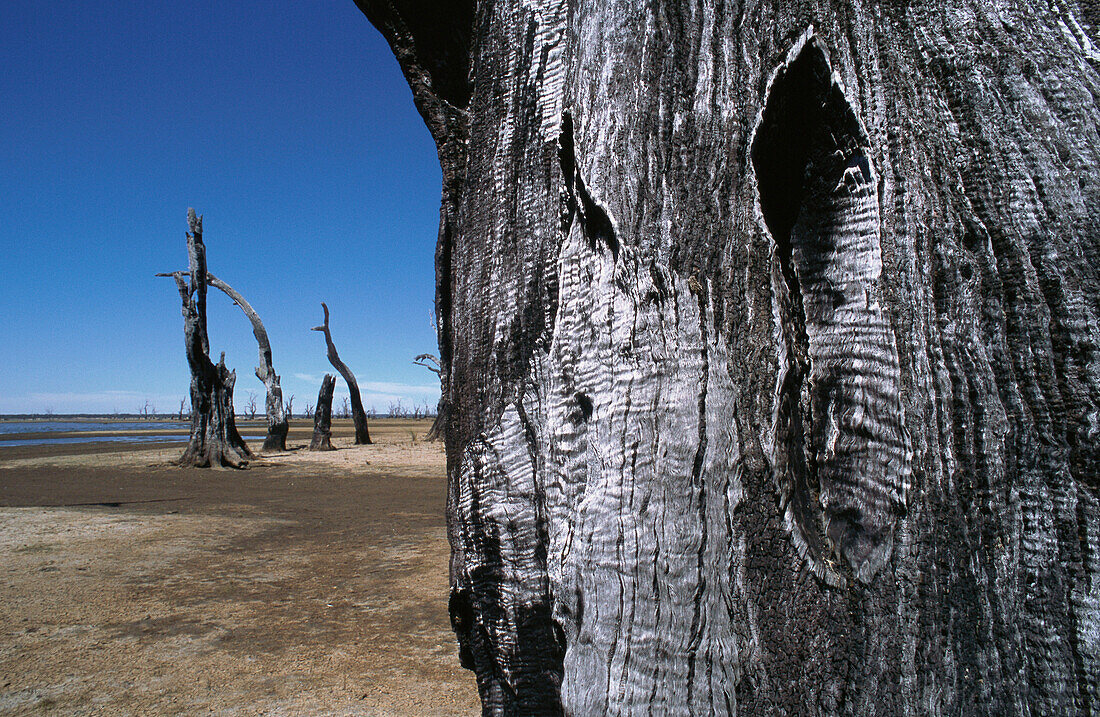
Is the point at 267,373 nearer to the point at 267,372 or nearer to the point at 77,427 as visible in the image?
the point at 267,372

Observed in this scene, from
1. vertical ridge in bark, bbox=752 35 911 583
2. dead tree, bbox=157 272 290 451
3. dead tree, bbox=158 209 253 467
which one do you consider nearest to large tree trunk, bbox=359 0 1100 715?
vertical ridge in bark, bbox=752 35 911 583

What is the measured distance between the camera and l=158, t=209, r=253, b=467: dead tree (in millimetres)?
14859

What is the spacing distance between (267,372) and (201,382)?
458cm

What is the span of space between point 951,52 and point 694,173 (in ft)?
1.26

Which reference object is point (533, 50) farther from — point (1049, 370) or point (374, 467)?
point (374, 467)

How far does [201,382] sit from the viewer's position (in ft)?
49.9

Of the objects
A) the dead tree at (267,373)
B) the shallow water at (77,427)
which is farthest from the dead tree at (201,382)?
the shallow water at (77,427)

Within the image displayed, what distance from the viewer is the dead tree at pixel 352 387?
2278cm

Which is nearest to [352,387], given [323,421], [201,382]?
[323,421]

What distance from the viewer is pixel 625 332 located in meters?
1.04

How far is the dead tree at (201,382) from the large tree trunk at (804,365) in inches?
622

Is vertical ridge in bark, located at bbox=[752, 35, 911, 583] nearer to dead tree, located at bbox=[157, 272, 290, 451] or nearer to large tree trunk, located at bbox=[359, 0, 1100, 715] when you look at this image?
large tree trunk, located at bbox=[359, 0, 1100, 715]

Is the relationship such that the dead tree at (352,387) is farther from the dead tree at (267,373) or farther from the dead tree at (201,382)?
the dead tree at (201,382)

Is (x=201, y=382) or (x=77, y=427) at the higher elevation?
(x=201, y=382)
